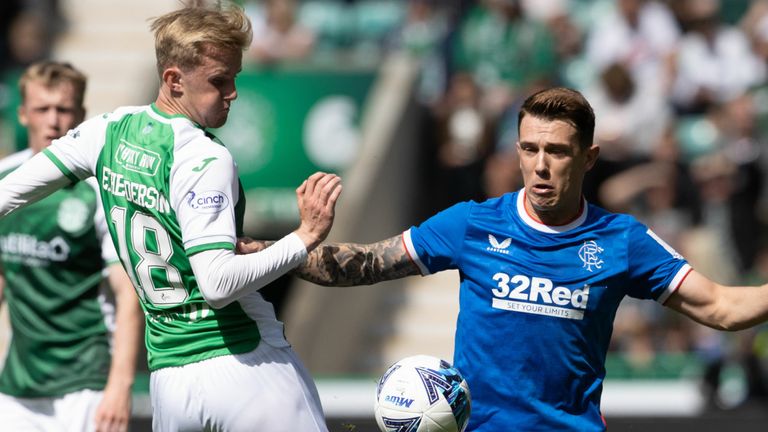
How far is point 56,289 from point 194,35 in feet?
7.07

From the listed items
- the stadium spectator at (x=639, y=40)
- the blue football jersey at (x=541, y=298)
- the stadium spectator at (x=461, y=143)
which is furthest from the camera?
the stadium spectator at (x=639, y=40)

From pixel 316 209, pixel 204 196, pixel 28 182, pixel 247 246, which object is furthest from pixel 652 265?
pixel 28 182

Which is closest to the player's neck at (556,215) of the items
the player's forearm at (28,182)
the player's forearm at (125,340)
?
the player's forearm at (28,182)

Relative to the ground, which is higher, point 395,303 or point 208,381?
point 208,381

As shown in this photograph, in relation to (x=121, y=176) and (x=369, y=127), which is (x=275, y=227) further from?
(x=121, y=176)

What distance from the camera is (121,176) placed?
4613 millimetres

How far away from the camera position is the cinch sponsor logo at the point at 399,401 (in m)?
4.85

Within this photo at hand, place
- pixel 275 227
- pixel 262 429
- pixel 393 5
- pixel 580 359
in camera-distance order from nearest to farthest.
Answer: pixel 262 429
pixel 580 359
pixel 275 227
pixel 393 5

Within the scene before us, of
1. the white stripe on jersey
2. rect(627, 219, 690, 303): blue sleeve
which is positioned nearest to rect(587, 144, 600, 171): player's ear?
rect(627, 219, 690, 303): blue sleeve

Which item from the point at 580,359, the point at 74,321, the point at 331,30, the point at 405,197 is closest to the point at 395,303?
the point at 405,197

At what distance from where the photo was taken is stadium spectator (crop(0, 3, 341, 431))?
436cm

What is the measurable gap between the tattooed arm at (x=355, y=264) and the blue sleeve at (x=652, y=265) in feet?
2.92

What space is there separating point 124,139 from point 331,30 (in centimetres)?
1111

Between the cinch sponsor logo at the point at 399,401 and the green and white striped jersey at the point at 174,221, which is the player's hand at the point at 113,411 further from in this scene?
the cinch sponsor logo at the point at 399,401
